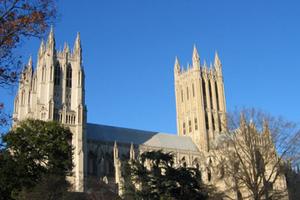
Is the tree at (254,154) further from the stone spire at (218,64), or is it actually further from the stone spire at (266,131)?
the stone spire at (218,64)

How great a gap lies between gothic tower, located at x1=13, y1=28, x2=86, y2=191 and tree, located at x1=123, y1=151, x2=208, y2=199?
38317 millimetres

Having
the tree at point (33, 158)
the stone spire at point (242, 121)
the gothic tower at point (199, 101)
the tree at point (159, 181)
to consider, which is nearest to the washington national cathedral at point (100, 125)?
the gothic tower at point (199, 101)

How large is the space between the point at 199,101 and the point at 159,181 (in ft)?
229

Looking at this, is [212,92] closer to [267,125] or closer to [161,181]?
[267,125]

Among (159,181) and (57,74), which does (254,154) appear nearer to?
(159,181)

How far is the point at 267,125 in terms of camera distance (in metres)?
33.8

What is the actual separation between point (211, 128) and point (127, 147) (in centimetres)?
2114

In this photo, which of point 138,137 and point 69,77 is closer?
point 69,77

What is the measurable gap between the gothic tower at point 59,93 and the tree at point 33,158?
72.7ft

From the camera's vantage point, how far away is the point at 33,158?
40.4 metres

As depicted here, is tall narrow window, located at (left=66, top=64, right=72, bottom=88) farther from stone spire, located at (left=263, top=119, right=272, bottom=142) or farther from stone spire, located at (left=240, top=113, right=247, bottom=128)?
stone spire, located at (left=263, top=119, right=272, bottom=142)

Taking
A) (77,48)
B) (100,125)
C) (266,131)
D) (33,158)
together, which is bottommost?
(33,158)

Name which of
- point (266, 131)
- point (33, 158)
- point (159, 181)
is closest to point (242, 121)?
point (266, 131)

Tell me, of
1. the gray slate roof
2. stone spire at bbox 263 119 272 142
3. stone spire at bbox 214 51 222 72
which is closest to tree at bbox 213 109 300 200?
stone spire at bbox 263 119 272 142
